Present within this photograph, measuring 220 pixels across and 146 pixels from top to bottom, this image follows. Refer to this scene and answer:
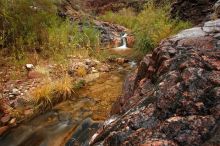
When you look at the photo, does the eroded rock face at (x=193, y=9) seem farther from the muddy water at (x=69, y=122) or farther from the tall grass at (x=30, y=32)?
the muddy water at (x=69, y=122)

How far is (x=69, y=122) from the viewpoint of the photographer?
425 cm

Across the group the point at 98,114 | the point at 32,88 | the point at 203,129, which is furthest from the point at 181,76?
the point at 32,88

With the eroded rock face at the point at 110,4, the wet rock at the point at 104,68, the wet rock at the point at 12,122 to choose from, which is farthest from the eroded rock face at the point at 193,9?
the eroded rock face at the point at 110,4

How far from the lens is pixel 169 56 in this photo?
290cm

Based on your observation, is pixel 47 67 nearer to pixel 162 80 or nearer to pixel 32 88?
pixel 32 88

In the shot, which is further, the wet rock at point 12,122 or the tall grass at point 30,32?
the tall grass at point 30,32

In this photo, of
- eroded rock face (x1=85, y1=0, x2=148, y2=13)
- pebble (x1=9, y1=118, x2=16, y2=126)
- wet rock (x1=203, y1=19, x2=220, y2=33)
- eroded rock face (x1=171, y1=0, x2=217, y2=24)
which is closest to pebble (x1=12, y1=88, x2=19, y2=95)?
pebble (x1=9, y1=118, x2=16, y2=126)

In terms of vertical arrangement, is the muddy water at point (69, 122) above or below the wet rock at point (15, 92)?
below

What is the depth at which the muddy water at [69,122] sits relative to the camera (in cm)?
377

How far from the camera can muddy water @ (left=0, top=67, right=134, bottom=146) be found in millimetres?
3768

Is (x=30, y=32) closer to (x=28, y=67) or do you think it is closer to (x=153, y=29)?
(x=28, y=67)

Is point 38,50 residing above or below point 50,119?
above

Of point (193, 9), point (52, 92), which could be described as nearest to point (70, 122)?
point (52, 92)

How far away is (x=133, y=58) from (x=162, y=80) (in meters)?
→ 5.10
